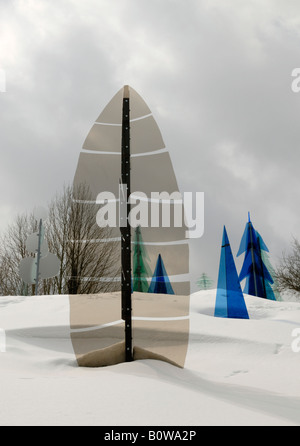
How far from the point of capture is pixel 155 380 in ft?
9.60

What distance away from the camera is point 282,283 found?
25.2m

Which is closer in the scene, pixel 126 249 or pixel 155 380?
pixel 155 380

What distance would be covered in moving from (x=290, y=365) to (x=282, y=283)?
21.8m

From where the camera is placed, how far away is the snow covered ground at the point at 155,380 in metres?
2.07

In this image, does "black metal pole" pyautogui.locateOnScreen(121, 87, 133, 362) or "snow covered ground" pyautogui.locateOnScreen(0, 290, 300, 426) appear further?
"black metal pole" pyautogui.locateOnScreen(121, 87, 133, 362)

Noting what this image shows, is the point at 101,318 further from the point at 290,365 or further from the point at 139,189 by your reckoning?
the point at 290,365

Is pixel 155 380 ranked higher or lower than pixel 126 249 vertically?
lower

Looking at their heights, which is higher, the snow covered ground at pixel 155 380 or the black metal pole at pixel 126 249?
the black metal pole at pixel 126 249

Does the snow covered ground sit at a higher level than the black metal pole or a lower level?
lower

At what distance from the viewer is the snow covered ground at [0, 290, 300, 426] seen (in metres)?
2.07

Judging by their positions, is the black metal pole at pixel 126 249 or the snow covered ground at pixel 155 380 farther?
the black metal pole at pixel 126 249
